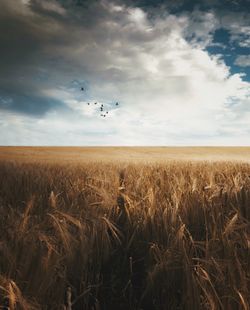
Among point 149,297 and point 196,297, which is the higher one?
point 196,297

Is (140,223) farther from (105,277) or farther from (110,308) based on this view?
(110,308)

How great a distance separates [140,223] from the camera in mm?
2285

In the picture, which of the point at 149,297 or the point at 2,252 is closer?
the point at 149,297

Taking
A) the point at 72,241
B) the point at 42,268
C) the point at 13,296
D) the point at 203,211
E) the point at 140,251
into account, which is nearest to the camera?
the point at 13,296

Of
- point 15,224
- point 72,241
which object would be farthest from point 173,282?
point 15,224

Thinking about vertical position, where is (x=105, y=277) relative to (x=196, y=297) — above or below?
below

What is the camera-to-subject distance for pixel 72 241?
190 cm

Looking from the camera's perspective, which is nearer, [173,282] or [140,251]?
[173,282]

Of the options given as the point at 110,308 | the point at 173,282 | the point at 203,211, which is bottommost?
the point at 110,308

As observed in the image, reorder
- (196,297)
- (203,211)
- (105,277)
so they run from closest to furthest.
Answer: (196,297) < (105,277) < (203,211)

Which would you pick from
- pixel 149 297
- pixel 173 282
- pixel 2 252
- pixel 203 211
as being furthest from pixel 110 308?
pixel 203 211

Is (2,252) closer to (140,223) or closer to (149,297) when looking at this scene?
(149,297)

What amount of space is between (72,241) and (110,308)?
0.48 metres

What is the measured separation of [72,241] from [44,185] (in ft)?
8.22
